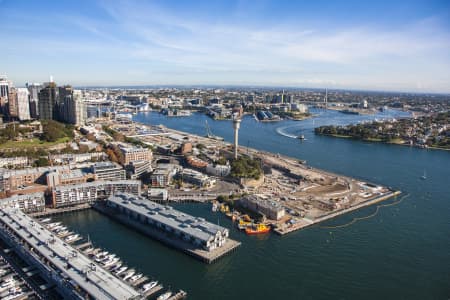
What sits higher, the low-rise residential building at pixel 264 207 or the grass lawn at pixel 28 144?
the grass lawn at pixel 28 144

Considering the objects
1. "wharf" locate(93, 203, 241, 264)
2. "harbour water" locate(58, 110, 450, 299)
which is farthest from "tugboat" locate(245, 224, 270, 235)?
"wharf" locate(93, 203, 241, 264)

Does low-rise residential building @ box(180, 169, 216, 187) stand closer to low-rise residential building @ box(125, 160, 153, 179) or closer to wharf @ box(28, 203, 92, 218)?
low-rise residential building @ box(125, 160, 153, 179)

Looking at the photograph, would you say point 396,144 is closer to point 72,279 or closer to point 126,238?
point 126,238

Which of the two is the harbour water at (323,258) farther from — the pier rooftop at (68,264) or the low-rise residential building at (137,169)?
the low-rise residential building at (137,169)

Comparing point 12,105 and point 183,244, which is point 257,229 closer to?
point 183,244

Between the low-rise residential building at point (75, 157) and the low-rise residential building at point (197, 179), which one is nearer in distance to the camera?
the low-rise residential building at point (197, 179)

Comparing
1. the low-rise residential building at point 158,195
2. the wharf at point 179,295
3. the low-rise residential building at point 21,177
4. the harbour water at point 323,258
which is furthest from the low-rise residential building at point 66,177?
the wharf at point 179,295

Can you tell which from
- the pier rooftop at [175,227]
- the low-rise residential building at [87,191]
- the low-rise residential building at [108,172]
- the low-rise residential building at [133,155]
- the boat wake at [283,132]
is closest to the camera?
the pier rooftop at [175,227]
